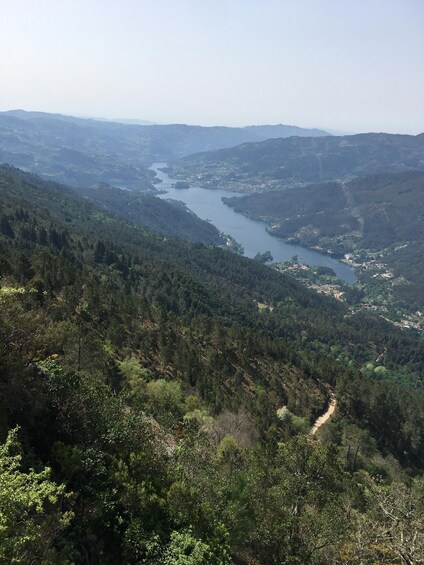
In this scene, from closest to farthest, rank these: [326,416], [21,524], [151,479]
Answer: [21,524], [151,479], [326,416]

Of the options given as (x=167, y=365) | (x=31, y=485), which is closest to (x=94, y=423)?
(x=31, y=485)

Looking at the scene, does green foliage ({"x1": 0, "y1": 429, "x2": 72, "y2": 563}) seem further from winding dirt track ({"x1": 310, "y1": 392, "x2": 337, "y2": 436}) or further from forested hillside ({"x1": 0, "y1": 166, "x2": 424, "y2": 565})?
winding dirt track ({"x1": 310, "y1": 392, "x2": 337, "y2": 436})

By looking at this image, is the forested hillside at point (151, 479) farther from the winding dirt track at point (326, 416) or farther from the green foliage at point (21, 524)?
the winding dirt track at point (326, 416)

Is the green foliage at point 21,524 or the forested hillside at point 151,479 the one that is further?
the forested hillside at point 151,479

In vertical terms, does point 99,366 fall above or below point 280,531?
below

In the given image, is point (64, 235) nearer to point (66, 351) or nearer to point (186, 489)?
point (66, 351)

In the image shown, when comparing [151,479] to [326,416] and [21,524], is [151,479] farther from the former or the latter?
[326,416]

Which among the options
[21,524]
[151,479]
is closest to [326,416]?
[151,479]

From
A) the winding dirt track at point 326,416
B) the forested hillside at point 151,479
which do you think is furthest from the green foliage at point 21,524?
the winding dirt track at point 326,416

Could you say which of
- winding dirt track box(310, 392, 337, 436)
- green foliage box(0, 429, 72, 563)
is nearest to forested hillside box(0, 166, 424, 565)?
green foliage box(0, 429, 72, 563)
